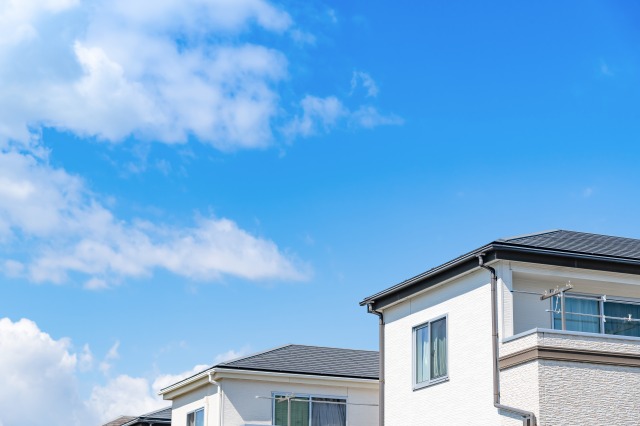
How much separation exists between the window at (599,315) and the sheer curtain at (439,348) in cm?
262

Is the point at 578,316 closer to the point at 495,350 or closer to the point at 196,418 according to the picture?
the point at 495,350

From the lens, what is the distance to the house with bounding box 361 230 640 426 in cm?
1900

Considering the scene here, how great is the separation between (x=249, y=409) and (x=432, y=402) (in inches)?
262

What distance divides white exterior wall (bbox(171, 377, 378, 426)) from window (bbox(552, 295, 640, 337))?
840cm

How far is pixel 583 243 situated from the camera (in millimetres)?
22984

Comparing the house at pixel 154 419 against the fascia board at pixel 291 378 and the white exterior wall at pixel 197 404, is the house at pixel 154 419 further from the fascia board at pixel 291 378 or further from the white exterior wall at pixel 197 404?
the fascia board at pixel 291 378

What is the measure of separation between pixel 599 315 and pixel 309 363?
394 inches

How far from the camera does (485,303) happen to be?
21250 mm

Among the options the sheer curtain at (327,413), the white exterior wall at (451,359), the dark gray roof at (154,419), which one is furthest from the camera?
the dark gray roof at (154,419)

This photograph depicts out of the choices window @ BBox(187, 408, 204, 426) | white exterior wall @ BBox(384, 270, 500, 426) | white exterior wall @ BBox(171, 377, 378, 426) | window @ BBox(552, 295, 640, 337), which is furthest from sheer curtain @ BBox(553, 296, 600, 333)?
window @ BBox(187, 408, 204, 426)

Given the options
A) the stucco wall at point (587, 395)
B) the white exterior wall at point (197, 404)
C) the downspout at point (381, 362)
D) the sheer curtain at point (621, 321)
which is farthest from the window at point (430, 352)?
the white exterior wall at point (197, 404)

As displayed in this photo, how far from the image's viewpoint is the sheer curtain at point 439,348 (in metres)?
22.6

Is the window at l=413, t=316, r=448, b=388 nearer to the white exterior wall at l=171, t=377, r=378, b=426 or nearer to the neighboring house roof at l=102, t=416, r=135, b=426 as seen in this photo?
the white exterior wall at l=171, t=377, r=378, b=426

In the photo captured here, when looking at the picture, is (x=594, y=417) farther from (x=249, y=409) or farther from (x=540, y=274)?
(x=249, y=409)
